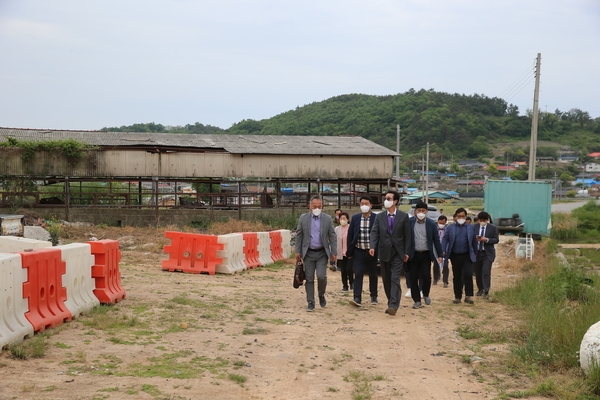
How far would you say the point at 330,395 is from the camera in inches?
273

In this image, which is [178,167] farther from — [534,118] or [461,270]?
[461,270]

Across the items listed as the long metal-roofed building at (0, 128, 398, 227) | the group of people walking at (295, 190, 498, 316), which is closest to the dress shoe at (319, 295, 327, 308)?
the group of people walking at (295, 190, 498, 316)

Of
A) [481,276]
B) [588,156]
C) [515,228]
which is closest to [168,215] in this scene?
[515,228]

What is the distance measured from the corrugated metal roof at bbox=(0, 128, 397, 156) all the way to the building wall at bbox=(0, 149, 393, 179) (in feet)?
1.46

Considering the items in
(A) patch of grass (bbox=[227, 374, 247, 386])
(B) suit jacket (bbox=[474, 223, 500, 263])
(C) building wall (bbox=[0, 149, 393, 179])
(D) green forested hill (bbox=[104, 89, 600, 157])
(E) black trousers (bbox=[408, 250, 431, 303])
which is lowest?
(A) patch of grass (bbox=[227, 374, 247, 386])

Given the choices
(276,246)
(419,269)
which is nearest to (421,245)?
(419,269)

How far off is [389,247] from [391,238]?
6.2 inches

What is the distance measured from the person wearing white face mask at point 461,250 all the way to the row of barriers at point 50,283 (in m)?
6.17

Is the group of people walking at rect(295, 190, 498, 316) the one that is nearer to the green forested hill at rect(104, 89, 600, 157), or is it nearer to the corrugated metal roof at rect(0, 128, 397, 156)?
the corrugated metal roof at rect(0, 128, 397, 156)

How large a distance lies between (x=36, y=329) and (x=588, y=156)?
12872cm

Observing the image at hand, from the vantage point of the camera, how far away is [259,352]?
8.65 metres

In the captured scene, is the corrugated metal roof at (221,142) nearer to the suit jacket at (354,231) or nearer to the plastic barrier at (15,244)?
the suit jacket at (354,231)

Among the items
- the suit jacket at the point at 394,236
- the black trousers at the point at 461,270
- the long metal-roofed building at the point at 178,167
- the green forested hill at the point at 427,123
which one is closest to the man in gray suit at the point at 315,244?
the suit jacket at the point at 394,236

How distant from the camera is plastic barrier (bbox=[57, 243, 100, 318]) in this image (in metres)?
9.71
